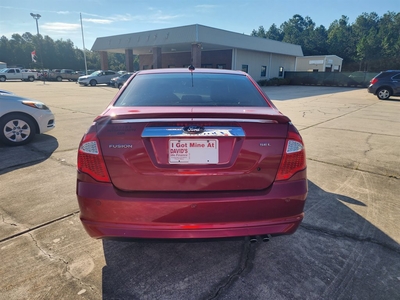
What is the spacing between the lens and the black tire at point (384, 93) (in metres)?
17.2

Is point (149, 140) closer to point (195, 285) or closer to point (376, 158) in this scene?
point (195, 285)

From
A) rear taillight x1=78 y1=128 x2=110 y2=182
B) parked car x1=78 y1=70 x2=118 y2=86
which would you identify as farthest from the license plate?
parked car x1=78 y1=70 x2=118 y2=86

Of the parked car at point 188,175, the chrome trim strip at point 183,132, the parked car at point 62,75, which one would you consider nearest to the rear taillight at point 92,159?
the parked car at point 188,175

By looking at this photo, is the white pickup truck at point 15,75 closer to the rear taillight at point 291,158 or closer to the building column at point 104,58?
the building column at point 104,58

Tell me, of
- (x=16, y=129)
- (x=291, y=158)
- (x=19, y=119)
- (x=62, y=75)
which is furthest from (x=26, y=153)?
(x=62, y=75)

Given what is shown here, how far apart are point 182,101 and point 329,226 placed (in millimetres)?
2093

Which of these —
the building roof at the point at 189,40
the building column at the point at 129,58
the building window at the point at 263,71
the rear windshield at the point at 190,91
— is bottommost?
the rear windshield at the point at 190,91

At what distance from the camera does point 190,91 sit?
2.77 m

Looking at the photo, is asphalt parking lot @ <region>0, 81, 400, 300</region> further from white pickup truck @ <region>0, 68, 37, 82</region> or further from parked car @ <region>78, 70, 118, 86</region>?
white pickup truck @ <region>0, 68, 37, 82</region>

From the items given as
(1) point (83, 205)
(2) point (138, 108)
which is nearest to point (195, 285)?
(1) point (83, 205)

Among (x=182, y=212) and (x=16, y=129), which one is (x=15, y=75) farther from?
(x=182, y=212)

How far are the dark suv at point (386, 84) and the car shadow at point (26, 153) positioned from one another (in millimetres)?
18922

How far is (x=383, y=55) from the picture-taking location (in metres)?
63.9

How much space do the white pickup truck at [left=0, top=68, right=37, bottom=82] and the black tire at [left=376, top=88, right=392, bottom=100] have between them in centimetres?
4237
